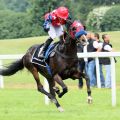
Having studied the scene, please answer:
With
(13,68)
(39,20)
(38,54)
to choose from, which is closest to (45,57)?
(38,54)

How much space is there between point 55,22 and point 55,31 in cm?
29

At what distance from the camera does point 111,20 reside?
61812 mm

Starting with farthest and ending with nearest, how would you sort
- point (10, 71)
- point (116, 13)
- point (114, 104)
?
point (116, 13)
point (10, 71)
point (114, 104)

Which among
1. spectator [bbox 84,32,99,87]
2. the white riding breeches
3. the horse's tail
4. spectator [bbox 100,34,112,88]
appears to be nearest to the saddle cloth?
the white riding breeches

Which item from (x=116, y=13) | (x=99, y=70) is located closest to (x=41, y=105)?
(x=99, y=70)

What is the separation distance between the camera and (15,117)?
1135 centimetres

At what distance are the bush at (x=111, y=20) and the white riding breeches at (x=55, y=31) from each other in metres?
49.0

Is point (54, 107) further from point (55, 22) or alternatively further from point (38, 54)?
point (55, 22)

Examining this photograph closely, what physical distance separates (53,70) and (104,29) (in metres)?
51.6

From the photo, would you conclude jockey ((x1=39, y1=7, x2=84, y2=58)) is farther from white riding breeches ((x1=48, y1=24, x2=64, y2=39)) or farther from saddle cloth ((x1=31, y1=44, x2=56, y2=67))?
saddle cloth ((x1=31, y1=44, x2=56, y2=67))

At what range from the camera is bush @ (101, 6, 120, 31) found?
61.5 metres

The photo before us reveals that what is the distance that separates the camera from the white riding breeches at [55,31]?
41.6 feet

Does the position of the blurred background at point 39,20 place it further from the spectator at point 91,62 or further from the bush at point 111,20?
the spectator at point 91,62

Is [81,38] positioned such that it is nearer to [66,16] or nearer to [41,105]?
[66,16]
